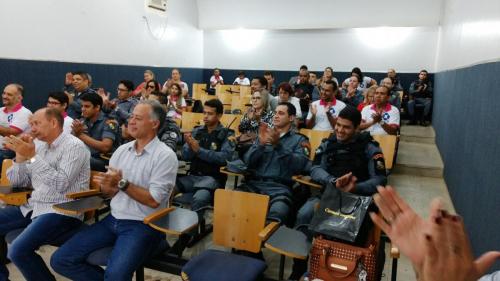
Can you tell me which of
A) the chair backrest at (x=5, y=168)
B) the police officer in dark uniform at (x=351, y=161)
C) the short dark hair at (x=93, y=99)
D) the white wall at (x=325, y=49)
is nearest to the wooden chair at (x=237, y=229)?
the police officer in dark uniform at (x=351, y=161)

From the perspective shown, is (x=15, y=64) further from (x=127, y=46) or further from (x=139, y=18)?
(x=139, y=18)

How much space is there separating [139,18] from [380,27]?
19.7ft

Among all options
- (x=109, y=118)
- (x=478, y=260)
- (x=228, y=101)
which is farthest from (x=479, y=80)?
(x=228, y=101)

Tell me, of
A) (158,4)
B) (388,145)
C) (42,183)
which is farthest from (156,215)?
(158,4)

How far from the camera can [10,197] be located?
2.51 metres

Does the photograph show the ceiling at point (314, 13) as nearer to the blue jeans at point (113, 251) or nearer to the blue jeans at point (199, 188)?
the blue jeans at point (199, 188)

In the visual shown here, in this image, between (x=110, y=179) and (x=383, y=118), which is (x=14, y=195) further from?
(x=383, y=118)

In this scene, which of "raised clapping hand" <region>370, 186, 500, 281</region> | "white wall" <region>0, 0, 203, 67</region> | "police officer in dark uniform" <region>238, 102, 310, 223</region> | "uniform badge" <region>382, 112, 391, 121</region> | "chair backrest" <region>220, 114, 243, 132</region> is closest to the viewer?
"raised clapping hand" <region>370, 186, 500, 281</region>

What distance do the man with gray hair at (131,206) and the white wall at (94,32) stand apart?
4.35 meters

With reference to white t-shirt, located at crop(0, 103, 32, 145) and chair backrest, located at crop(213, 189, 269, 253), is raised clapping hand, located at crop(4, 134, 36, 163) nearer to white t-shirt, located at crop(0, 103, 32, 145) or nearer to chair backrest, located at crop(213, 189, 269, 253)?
chair backrest, located at crop(213, 189, 269, 253)

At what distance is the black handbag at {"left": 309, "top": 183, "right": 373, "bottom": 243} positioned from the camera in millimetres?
2014

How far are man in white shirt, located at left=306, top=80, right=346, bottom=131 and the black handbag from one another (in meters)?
2.56

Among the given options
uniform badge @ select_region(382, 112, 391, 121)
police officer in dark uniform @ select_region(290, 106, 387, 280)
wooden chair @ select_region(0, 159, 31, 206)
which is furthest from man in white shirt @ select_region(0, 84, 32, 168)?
uniform badge @ select_region(382, 112, 391, 121)

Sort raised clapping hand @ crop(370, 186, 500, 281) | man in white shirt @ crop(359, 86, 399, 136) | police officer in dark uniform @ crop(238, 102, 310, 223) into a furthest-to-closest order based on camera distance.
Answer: man in white shirt @ crop(359, 86, 399, 136) → police officer in dark uniform @ crop(238, 102, 310, 223) → raised clapping hand @ crop(370, 186, 500, 281)
